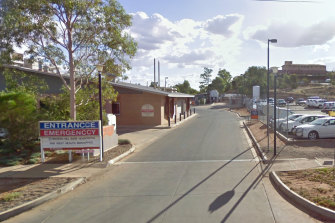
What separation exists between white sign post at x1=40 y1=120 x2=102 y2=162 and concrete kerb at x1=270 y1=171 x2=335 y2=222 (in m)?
7.07

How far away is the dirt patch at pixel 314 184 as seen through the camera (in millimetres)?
6324

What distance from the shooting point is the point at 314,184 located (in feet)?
24.6

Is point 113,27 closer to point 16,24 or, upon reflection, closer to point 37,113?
point 16,24

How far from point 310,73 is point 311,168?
12446 cm

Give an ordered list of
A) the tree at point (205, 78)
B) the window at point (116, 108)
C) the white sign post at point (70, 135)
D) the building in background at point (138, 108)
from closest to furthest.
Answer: the white sign post at point (70, 135)
the building in background at point (138, 108)
the window at point (116, 108)
the tree at point (205, 78)

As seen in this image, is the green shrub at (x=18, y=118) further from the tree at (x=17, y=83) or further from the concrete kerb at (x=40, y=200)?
the concrete kerb at (x=40, y=200)

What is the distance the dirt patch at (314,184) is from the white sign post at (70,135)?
7182mm

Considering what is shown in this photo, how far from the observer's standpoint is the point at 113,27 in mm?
13312

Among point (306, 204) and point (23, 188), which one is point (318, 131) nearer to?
point (306, 204)

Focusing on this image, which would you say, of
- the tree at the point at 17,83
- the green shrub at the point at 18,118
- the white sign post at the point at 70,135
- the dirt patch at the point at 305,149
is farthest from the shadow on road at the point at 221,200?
the tree at the point at 17,83

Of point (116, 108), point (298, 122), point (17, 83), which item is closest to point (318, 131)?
point (298, 122)

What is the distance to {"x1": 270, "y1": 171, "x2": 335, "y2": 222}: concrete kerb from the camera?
223 inches

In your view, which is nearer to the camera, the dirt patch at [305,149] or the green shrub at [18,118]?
the dirt patch at [305,149]

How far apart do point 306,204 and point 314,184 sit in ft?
5.07
